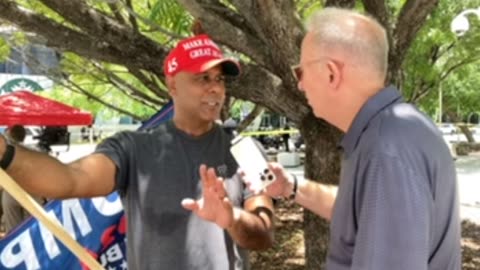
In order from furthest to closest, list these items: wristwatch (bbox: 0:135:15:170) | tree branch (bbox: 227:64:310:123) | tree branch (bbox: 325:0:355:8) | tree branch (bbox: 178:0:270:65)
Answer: tree branch (bbox: 325:0:355:8) → tree branch (bbox: 227:64:310:123) → tree branch (bbox: 178:0:270:65) → wristwatch (bbox: 0:135:15:170)

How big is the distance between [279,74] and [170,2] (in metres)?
1.31

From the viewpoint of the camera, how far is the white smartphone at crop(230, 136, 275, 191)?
2.46 metres

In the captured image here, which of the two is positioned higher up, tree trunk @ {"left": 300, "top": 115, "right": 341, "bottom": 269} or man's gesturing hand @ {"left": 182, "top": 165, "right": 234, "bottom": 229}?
man's gesturing hand @ {"left": 182, "top": 165, "right": 234, "bottom": 229}

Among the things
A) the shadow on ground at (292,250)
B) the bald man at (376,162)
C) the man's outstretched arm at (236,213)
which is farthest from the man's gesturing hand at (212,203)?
the shadow on ground at (292,250)

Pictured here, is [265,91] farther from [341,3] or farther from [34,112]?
[34,112]

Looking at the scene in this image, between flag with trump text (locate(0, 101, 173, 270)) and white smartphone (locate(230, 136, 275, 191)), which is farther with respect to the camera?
flag with trump text (locate(0, 101, 173, 270))

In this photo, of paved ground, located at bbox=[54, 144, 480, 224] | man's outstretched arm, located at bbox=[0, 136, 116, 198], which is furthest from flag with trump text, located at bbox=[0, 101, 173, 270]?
paved ground, located at bbox=[54, 144, 480, 224]

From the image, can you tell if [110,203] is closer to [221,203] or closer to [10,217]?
[221,203]

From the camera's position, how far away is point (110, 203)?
4.65 meters

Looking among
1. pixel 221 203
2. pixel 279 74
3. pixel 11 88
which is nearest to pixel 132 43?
pixel 279 74

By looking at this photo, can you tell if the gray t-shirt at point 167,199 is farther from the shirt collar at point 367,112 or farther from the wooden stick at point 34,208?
the shirt collar at point 367,112

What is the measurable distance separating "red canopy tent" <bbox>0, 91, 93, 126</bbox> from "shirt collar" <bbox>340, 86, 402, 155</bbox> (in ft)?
24.0

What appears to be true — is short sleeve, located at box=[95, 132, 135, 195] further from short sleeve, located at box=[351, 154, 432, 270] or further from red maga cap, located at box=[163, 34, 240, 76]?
short sleeve, located at box=[351, 154, 432, 270]

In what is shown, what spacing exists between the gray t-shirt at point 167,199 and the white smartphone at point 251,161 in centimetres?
14
